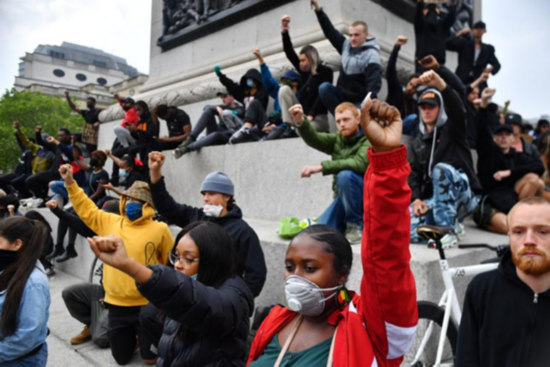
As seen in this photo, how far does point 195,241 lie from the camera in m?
2.36

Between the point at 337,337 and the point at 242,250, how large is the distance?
2.01m

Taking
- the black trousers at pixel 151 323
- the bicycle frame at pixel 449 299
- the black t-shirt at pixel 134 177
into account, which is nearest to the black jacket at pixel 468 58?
the black t-shirt at pixel 134 177

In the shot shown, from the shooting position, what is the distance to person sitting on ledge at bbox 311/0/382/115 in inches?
226

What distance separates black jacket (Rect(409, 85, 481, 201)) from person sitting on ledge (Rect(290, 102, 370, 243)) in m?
0.54

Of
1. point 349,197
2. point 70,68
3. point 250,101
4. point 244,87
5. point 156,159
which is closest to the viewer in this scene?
point 156,159

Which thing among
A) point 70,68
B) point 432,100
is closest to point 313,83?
point 432,100

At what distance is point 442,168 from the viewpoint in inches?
154

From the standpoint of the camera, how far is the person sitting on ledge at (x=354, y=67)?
5750 mm

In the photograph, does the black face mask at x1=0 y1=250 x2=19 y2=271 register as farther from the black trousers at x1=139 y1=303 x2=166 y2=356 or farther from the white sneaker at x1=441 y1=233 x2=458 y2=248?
the white sneaker at x1=441 y1=233 x2=458 y2=248

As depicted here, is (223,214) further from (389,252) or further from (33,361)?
(389,252)

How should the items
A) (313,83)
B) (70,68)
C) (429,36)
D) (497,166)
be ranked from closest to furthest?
(497,166)
(313,83)
(429,36)
(70,68)

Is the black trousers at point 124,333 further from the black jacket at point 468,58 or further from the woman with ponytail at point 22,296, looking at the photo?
the black jacket at point 468,58

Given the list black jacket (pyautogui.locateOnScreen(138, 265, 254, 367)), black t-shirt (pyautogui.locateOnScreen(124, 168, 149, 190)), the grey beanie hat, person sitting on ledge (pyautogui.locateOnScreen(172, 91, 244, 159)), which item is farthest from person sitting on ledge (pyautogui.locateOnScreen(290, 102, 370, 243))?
black t-shirt (pyautogui.locateOnScreen(124, 168, 149, 190))

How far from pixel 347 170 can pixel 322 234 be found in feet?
7.72
